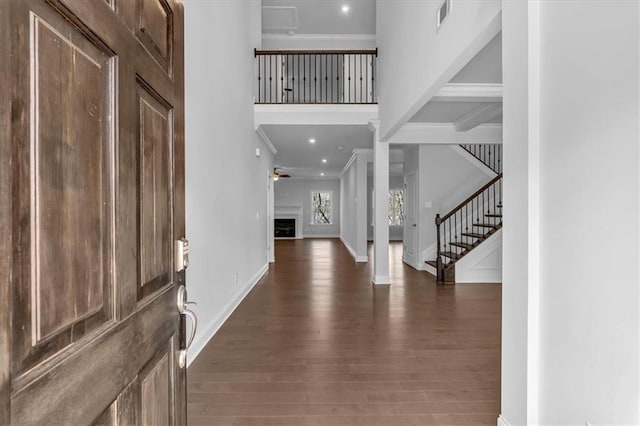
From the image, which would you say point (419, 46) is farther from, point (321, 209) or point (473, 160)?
point (321, 209)

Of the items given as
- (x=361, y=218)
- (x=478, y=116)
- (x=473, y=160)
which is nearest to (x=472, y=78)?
(x=478, y=116)

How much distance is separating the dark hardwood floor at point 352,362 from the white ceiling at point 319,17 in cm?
566

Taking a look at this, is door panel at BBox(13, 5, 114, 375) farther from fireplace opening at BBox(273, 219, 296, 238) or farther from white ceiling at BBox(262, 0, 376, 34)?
fireplace opening at BBox(273, 219, 296, 238)

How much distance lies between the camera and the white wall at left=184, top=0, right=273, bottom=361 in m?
2.76

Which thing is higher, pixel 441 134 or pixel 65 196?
pixel 441 134

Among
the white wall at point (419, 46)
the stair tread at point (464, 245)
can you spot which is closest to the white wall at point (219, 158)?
the white wall at point (419, 46)

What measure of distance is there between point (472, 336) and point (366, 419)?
1.79 m

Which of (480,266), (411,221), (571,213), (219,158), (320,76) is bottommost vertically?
(480,266)

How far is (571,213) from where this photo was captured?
4.55ft

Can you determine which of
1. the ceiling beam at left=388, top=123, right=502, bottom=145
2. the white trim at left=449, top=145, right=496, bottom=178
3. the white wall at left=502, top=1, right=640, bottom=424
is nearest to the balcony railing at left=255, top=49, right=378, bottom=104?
the ceiling beam at left=388, top=123, right=502, bottom=145

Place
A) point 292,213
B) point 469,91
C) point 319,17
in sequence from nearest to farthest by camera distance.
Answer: point 469,91, point 319,17, point 292,213

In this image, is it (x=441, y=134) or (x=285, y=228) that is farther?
(x=285, y=228)

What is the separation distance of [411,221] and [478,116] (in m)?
3.10

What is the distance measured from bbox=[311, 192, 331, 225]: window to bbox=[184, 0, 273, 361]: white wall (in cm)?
992
